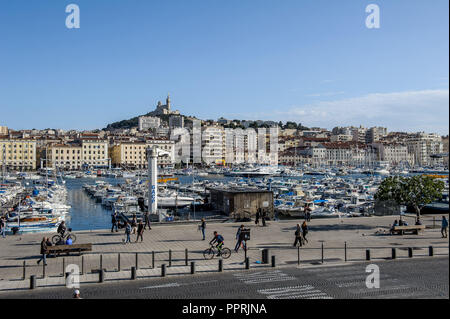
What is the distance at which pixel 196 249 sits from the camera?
14383 mm

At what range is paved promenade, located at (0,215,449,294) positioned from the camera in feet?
37.8

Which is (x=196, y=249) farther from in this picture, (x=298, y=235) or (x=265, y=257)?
(x=298, y=235)

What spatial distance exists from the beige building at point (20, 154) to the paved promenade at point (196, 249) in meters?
99.0

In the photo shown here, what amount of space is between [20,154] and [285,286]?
11223 cm

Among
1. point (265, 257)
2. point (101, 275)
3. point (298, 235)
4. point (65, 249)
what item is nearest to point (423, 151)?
point (298, 235)

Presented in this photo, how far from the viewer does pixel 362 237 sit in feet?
53.9

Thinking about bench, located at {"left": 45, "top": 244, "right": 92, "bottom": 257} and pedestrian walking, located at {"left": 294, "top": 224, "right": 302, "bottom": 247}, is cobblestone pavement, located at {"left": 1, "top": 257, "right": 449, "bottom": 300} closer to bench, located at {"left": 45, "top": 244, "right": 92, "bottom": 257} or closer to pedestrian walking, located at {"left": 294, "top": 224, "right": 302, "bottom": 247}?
pedestrian walking, located at {"left": 294, "top": 224, "right": 302, "bottom": 247}

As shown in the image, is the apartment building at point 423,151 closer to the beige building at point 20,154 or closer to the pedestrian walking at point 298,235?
the beige building at point 20,154

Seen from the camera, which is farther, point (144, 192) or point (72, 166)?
point (72, 166)

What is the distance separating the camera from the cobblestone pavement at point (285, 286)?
916cm

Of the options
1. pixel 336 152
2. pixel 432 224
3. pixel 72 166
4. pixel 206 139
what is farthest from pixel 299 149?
pixel 432 224

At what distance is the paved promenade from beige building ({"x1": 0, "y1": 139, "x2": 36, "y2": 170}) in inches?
3897
